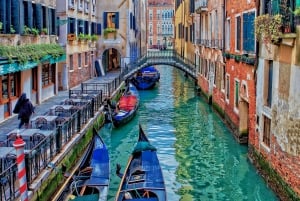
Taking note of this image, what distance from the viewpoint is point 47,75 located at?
1991 cm

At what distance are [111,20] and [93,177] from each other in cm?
2277

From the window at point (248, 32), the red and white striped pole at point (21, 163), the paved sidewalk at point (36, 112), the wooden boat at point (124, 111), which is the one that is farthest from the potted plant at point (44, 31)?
the red and white striped pole at point (21, 163)

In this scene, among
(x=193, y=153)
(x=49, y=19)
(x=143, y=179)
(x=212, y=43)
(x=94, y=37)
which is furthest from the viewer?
(x=94, y=37)

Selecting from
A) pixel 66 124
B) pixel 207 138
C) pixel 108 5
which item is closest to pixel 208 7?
pixel 108 5

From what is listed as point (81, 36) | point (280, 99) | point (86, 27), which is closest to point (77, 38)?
point (81, 36)

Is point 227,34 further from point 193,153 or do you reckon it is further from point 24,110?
point 24,110

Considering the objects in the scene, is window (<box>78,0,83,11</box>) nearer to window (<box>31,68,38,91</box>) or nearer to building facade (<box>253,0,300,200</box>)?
window (<box>31,68,38,91</box>)

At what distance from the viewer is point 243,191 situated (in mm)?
10719

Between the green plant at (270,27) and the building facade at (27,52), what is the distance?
681cm

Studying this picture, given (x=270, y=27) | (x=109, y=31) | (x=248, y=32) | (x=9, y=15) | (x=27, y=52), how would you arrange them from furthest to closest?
(x=109, y=31)
(x=27, y=52)
(x=9, y=15)
(x=248, y=32)
(x=270, y=27)

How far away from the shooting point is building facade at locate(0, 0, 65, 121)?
13844mm

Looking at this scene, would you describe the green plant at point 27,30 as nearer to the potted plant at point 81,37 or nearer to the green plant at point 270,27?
the green plant at point 270,27

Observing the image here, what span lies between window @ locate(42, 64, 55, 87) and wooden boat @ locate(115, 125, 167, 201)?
863cm

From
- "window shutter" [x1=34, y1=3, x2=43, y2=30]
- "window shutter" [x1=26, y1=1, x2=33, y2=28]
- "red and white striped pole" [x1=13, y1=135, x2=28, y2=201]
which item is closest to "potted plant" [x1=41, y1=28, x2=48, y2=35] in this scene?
"window shutter" [x1=34, y1=3, x2=43, y2=30]
